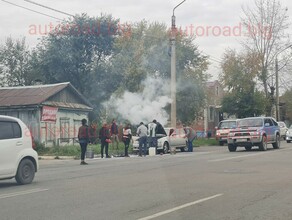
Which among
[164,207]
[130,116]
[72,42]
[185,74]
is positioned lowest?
[164,207]

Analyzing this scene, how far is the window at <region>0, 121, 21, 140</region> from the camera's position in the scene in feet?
41.8

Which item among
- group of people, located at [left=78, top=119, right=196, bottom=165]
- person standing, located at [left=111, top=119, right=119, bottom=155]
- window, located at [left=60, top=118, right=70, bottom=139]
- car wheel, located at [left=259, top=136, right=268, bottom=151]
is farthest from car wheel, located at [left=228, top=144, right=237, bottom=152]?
window, located at [left=60, top=118, right=70, bottom=139]

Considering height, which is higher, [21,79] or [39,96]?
[21,79]

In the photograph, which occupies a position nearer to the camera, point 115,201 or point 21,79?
point 115,201

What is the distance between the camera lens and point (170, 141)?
28750 mm

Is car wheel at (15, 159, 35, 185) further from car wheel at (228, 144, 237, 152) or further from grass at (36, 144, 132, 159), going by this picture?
car wheel at (228, 144, 237, 152)

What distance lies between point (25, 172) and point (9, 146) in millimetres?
974

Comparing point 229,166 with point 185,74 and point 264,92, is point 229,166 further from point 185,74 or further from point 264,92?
point 264,92

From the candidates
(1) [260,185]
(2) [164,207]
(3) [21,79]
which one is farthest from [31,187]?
(3) [21,79]

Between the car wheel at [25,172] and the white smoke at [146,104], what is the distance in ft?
57.5

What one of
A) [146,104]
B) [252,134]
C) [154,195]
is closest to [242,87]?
[146,104]

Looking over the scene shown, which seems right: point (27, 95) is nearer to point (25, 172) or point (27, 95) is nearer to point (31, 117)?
point (31, 117)

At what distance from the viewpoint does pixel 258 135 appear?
26141 millimetres

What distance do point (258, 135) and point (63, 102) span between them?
1515cm
